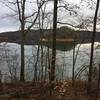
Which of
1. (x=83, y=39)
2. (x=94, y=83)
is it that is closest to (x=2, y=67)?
(x=83, y=39)

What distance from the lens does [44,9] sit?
32.8 meters

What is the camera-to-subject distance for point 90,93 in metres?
21.9

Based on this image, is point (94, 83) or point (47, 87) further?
point (94, 83)

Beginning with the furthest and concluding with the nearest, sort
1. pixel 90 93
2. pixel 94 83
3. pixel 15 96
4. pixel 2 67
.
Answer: pixel 2 67 < pixel 94 83 < pixel 90 93 < pixel 15 96

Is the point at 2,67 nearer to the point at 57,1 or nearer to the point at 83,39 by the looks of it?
the point at 83,39

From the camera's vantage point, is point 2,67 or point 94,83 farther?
point 2,67

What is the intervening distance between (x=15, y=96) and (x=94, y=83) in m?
10.1

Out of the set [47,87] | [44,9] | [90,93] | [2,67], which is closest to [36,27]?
[44,9]

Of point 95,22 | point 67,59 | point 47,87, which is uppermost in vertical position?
point 95,22

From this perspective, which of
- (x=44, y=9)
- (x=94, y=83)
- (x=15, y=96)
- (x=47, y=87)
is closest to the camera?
(x=47, y=87)

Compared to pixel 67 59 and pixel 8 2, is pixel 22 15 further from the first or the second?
Answer: pixel 67 59

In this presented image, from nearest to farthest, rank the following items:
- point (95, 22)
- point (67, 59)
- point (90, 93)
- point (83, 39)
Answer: point (90, 93) → point (95, 22) → point (83, 39) → point (67, 59)

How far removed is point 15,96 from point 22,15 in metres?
11.9

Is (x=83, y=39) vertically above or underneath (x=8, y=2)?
underneath
